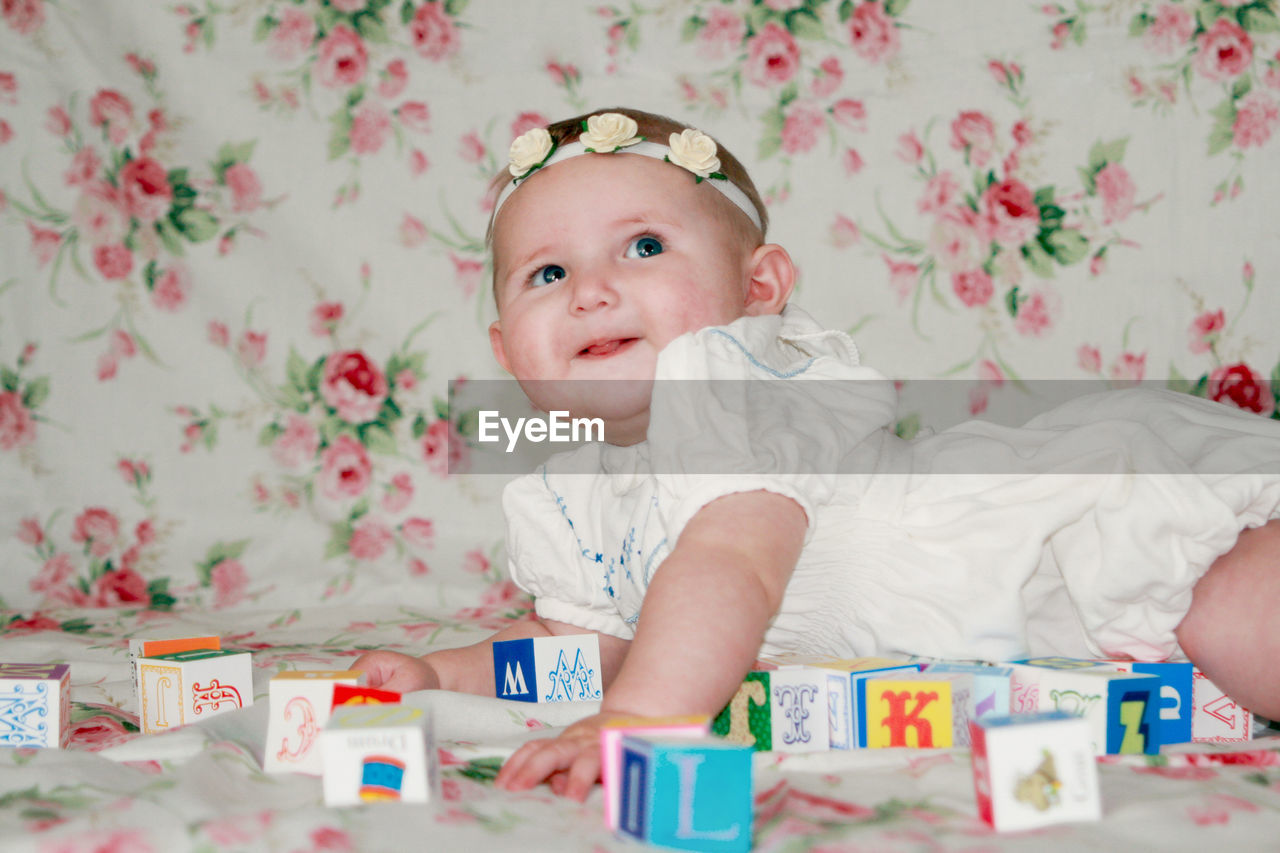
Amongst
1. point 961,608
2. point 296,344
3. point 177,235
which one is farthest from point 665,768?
point 177,235

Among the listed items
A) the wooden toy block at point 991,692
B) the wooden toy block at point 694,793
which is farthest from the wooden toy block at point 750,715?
the wooden toy block at point 694,793

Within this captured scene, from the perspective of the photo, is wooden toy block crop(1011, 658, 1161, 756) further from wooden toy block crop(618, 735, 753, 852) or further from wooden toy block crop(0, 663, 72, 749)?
wooden toy block crop(0, 663, 72, 749)

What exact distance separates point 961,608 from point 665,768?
494 millimetres

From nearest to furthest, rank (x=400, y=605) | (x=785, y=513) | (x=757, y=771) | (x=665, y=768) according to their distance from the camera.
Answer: (x=665, y=768) < (x=757, y=771) < (x=785, y=513) < (x=400, y=605)

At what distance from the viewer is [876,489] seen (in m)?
1.03

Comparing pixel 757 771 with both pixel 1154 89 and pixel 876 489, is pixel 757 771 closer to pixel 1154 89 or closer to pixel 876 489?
pixel 876 489

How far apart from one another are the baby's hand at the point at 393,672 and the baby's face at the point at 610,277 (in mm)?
296

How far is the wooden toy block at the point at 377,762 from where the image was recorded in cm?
64

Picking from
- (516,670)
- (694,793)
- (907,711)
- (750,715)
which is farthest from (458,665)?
(694,793)

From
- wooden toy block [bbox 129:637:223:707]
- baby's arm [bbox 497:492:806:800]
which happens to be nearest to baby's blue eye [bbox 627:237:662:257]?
baby's arm [bbox 497:492:806:800]

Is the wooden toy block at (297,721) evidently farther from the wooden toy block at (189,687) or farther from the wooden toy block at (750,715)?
the wooden toy block at (750,715)

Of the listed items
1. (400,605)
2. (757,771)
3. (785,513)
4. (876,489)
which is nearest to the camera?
(757,771)

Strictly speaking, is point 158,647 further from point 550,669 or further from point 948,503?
point 948,503

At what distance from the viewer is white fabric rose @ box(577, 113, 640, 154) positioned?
1177mm
